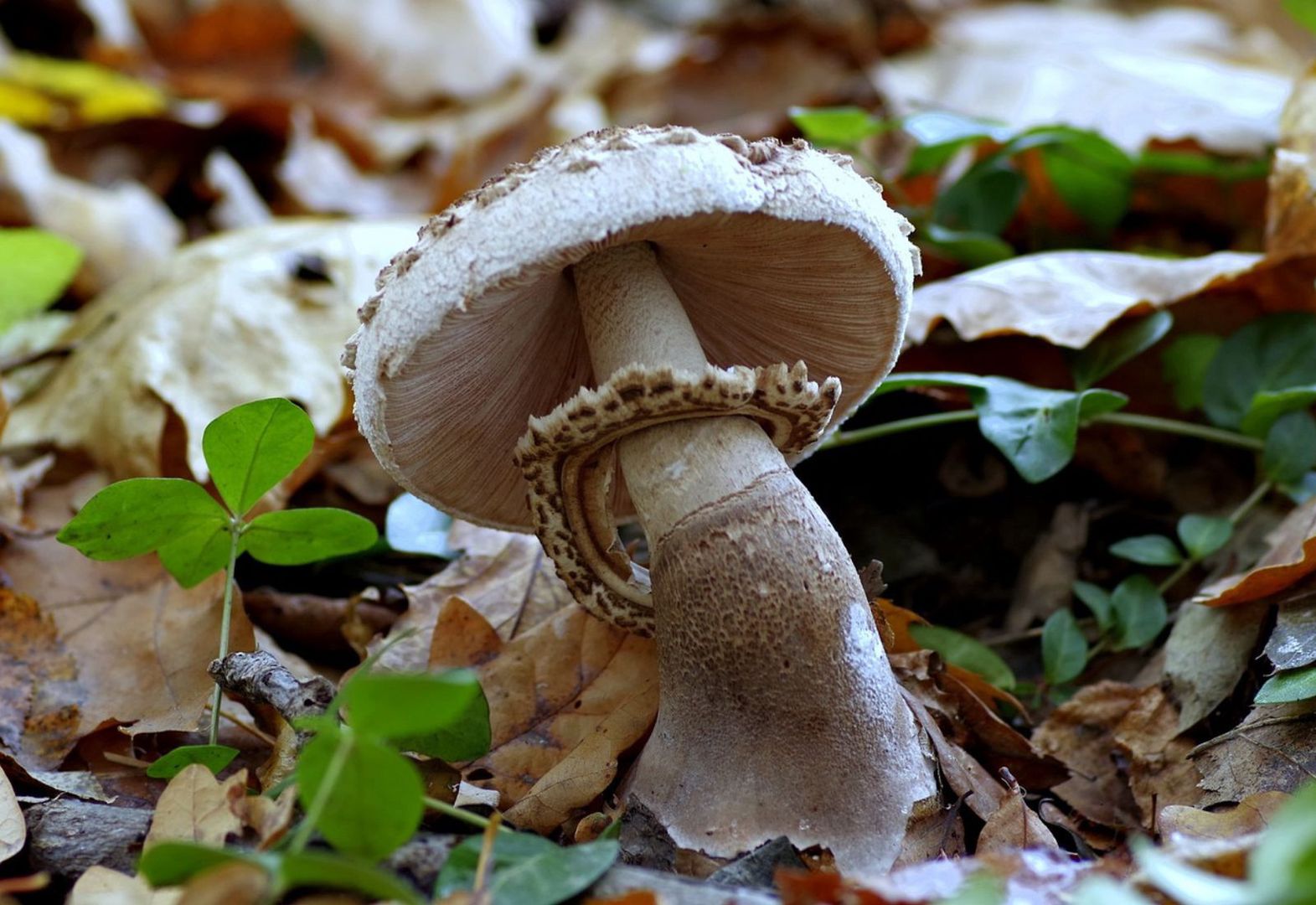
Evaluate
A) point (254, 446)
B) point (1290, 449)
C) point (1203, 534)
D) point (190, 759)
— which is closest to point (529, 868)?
point (190, 759)

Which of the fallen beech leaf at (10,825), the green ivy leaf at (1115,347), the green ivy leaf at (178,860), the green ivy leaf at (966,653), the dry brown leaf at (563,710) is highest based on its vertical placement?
the green ivy leaf at (178,860)

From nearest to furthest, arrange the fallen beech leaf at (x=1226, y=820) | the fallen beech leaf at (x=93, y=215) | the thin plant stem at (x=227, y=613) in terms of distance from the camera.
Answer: the fallen beech leaf at (x=1226, y=820)
the thin plant stem at (x=227, y=613)
the fallen beech leaf at (x=93, y=215)

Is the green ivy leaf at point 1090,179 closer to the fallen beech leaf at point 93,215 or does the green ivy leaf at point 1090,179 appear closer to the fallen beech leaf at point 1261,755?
the fallen beech leaf at point 1261,755

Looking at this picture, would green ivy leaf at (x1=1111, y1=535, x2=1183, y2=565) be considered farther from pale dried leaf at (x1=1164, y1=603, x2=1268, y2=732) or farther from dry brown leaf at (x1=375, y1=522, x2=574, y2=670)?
dry brown leaf at (x1=375, y1=522, x2=574, y2=670)

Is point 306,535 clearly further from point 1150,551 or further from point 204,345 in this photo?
point 1150,551

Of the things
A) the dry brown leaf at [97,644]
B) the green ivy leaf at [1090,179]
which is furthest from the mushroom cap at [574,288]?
the green ivy leaf at [1090,179]

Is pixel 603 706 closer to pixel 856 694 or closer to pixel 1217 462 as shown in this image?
pixel 856 694

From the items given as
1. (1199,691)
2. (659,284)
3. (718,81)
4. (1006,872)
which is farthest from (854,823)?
(718,81)
